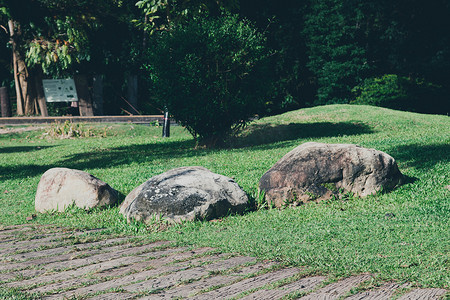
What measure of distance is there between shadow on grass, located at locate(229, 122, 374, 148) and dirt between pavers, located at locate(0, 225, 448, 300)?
30.8 feet

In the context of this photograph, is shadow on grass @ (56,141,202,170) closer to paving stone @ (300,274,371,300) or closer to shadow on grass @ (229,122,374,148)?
shadow on grass @ (229,122,374,148)

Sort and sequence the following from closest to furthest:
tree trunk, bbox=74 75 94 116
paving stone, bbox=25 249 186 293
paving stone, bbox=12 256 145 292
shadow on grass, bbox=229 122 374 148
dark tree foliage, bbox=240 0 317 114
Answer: paving stone, bbox=25 249 186 293
paving stone, bbox=12 256 145 292
shadow on grass, bbox=229 122 374 148
dark tree foliage, bbox=240 0 317 114
tree trunk, bbox=74 75 94 116

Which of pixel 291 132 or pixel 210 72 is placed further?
pixel 291 132

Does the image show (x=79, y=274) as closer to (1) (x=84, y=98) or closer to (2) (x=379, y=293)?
(2) (x=379, y=293)

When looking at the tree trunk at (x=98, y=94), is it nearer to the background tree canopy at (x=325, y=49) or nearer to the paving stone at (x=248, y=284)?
the background tree canopy at (x=325, y=49)

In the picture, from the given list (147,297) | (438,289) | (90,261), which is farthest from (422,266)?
(90,261)

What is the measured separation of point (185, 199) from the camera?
647cm

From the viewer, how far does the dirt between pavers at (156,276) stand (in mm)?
3766

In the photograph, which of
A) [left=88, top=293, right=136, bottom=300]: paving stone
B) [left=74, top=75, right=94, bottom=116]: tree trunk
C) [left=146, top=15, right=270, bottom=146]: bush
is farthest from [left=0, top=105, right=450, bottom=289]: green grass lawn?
[left=74, top=75, right=94, bottom=116]: tree trunk

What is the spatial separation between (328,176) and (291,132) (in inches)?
329

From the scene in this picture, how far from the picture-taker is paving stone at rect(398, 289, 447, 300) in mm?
3578

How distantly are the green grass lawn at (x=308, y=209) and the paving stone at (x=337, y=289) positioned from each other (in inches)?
4.9

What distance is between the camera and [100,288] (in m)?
3.97

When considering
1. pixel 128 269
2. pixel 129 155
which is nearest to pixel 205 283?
pixel 128 269
